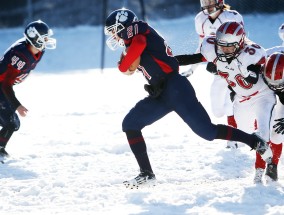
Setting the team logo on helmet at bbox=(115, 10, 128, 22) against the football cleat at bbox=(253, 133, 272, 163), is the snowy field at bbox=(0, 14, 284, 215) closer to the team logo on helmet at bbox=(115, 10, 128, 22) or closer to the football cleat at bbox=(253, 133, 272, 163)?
the football cleat at bbox=(253, 133, 272, 163)

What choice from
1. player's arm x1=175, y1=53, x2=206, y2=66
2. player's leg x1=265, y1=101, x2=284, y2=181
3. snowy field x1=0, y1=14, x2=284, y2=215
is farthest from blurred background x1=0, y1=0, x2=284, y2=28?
player's leg x1=265, y1=101, x2=284, y2=181

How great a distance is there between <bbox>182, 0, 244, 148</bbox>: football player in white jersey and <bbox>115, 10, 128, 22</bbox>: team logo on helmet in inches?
64.1

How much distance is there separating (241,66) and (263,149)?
2.27ft

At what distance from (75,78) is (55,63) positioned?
2.98 metres

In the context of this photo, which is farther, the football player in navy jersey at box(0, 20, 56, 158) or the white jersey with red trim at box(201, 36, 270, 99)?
the football player in navy jersey at box(0, 20, 56, 158)

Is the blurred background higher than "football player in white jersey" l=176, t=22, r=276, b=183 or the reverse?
the reverse

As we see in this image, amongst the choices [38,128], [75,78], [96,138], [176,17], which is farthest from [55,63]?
[96,138]

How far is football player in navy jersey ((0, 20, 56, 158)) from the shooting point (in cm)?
608

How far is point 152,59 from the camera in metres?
4.62

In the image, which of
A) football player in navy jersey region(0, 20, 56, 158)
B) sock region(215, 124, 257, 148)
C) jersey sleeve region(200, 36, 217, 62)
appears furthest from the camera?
football player in navy jersey region(0, 20, 56, 158)

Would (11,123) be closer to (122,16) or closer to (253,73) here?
(122,16)

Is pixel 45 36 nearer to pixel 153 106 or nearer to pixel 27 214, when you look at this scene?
pixel 153 106

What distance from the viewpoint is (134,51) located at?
176 inches

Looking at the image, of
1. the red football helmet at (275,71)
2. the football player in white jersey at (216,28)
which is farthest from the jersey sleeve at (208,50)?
the football player in white jersey at (216,28)
